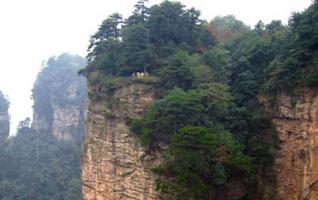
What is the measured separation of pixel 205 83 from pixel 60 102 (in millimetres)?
33697

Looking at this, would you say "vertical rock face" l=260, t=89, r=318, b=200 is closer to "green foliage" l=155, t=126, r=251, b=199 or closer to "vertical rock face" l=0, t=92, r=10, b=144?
"green foliage" l=155, t=126, r=251, b=199

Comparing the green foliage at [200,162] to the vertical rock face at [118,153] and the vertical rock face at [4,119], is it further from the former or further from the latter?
the vertical rock face at [4,119]

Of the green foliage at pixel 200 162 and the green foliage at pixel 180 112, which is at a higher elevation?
the green foliage at pixel 180 112

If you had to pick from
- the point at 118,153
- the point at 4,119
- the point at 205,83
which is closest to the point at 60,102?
the point at 4,119

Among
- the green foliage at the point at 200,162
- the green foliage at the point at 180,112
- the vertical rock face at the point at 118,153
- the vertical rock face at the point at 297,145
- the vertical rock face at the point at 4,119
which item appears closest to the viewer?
the green foliage at the point at 200,162

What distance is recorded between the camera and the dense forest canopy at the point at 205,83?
50.3 feet

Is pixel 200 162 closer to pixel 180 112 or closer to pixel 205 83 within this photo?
pixel 180 112

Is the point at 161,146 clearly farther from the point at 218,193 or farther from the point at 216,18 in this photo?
the point at 216,18

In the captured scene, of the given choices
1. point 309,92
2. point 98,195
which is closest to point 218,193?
point 309,92

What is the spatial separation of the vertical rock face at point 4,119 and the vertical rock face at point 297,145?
3725cm

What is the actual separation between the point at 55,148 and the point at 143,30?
2970 centimetres

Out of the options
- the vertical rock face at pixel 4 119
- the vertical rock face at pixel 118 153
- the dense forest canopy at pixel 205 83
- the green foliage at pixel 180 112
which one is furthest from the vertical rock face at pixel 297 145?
the vertical rock face at pixel 4 119

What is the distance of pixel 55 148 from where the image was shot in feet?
153

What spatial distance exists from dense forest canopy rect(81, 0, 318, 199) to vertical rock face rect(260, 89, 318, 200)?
38cm
